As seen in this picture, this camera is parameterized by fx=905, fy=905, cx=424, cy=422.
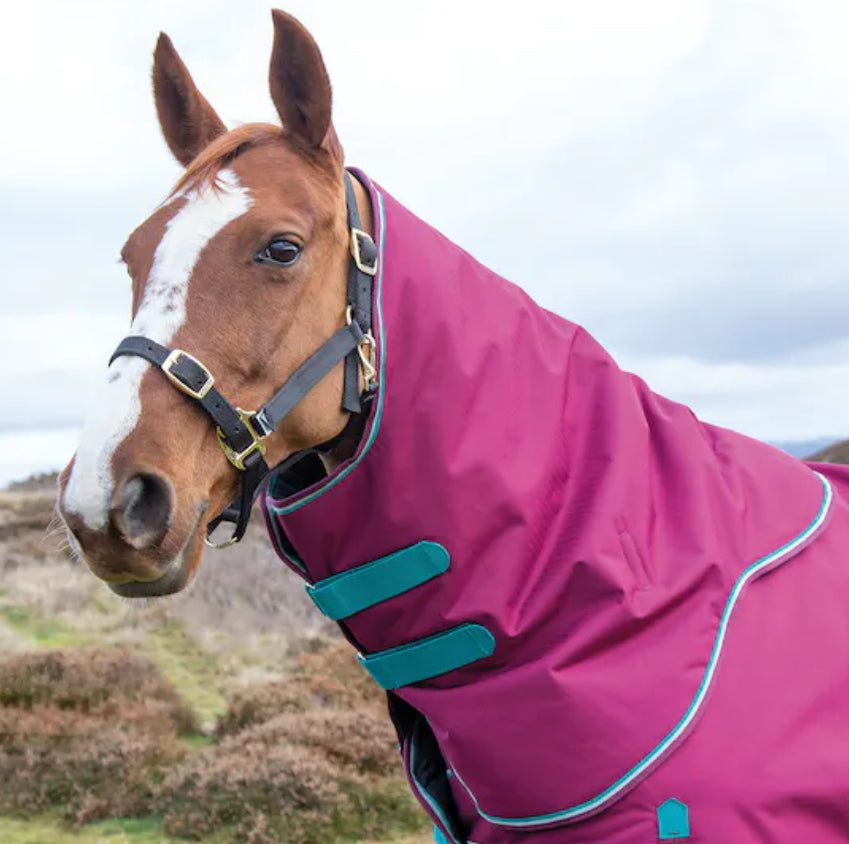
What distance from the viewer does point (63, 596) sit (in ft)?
34.5

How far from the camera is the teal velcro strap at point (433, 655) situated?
2279mm

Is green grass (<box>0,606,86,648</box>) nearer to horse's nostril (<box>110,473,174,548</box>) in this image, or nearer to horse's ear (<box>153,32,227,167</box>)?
horse's ear (<box>153,32,227,167</box>)

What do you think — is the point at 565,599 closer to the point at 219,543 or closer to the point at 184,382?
the point at 219,543

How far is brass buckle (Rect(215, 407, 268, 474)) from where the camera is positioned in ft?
6.97

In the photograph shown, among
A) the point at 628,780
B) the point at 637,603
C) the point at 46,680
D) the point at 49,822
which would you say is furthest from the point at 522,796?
the point at 46,680

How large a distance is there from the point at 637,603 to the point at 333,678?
6885 mm

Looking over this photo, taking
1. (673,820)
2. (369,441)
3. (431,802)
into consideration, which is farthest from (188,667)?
(673,820)

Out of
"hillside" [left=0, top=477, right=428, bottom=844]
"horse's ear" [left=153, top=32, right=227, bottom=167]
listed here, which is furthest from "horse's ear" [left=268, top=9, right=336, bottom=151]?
"hillside" [left=0, top=477, right=428, bottom=844]

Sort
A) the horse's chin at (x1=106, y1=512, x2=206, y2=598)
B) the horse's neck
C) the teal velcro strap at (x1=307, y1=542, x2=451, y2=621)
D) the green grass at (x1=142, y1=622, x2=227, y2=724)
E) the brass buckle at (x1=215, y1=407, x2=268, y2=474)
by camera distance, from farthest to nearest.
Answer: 1. the green grass at (x1=142, y1=622, x2=227, y2=724)
2. the horse's neck
3. the teal velcro strap at (x1=307, y1=542, x2=451, y2=621)
4. the brass buckle at (x1=215, y1=407, x2=268, y2=474)
5. the horse's chin at (x1=106, y1=512, x2=206, y2=598)

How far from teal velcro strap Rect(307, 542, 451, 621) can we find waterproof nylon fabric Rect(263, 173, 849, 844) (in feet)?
0.09

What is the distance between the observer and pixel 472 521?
2.29 metres

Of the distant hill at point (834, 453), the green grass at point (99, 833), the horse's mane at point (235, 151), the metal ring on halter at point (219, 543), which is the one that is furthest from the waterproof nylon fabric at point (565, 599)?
the distant hill at point (834, 453)

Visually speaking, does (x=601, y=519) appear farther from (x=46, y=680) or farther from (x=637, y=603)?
(x=46, y=680)

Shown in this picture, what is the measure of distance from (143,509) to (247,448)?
0.99 ft
